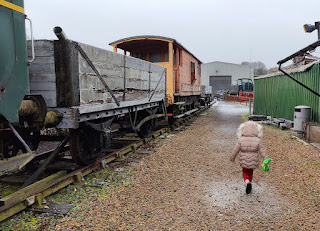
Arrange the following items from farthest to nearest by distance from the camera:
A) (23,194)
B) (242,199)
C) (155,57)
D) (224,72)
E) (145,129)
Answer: (224,72), (155,57), (145,129), (242,199), (23,194)

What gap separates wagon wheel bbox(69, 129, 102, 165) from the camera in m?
4.79

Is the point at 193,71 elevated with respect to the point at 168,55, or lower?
lower

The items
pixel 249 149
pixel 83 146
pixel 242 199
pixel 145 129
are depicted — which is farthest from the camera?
pixel 145 129

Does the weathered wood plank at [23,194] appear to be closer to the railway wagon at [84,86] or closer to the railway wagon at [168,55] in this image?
the railway wagon at [84,86]

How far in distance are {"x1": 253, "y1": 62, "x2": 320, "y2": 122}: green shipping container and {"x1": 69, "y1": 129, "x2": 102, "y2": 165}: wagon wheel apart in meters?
7.24

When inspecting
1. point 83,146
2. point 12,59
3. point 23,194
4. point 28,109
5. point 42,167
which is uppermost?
point 12,59

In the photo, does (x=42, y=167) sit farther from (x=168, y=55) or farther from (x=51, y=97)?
(x=168, y=55)

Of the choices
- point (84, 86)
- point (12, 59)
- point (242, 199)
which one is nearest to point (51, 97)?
point (84, 86)

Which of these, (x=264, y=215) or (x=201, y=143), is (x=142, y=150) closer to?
(x=201, y=143)

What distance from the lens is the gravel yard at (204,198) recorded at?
326 cm

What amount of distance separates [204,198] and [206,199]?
0.04 m

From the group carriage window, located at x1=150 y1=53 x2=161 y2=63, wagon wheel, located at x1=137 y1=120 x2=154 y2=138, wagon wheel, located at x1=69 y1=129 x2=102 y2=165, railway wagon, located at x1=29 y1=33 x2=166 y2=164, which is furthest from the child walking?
carriage window, located at x1=150 y1=53 x2=161 y2=63

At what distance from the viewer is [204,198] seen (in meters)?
4.01

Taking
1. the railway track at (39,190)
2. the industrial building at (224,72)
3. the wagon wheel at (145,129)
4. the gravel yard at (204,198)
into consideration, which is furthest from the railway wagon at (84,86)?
the industrial building at (224,72)
